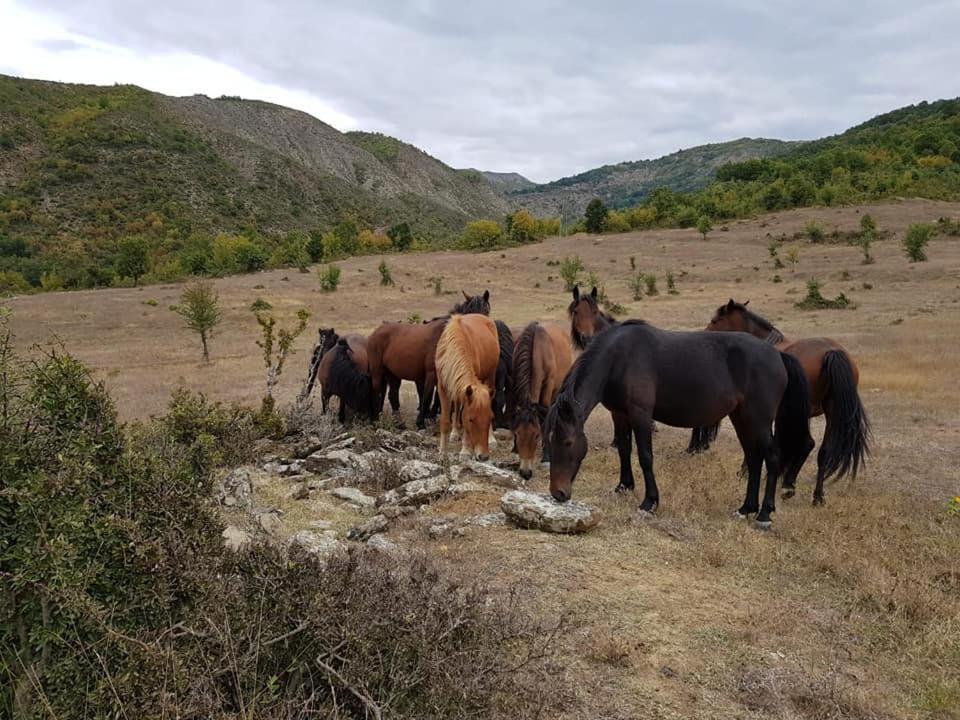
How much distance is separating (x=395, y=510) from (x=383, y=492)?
3.08 ft

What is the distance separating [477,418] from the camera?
25.1ft

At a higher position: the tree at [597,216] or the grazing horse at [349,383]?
the tree at [597,216]

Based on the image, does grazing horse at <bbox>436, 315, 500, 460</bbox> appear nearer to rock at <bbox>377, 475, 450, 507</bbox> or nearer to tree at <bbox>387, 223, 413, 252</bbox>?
rock at <bbox>377, 475, 450, 507</bbox>

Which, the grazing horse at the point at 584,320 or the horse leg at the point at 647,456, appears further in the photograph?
the grazing horse at the point at 584,320

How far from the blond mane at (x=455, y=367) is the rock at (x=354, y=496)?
1.98m

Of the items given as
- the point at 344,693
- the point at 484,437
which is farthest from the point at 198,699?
the point at 484,437

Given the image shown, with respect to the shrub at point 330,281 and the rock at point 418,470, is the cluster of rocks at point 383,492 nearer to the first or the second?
the rock at point 418,470

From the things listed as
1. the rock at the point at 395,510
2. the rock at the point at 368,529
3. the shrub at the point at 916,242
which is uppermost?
the shrub at the point at 916,242

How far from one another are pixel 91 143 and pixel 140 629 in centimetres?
8905

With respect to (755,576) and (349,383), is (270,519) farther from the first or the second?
(349,383)

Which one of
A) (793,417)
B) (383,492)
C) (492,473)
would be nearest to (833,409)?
(793,417)

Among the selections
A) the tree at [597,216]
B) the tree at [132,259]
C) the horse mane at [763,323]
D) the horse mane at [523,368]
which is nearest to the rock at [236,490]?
the horse mane at [523,368]

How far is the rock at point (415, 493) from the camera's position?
20.0ft

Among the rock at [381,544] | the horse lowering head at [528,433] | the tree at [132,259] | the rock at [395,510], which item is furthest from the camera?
the tree at [132,259]
